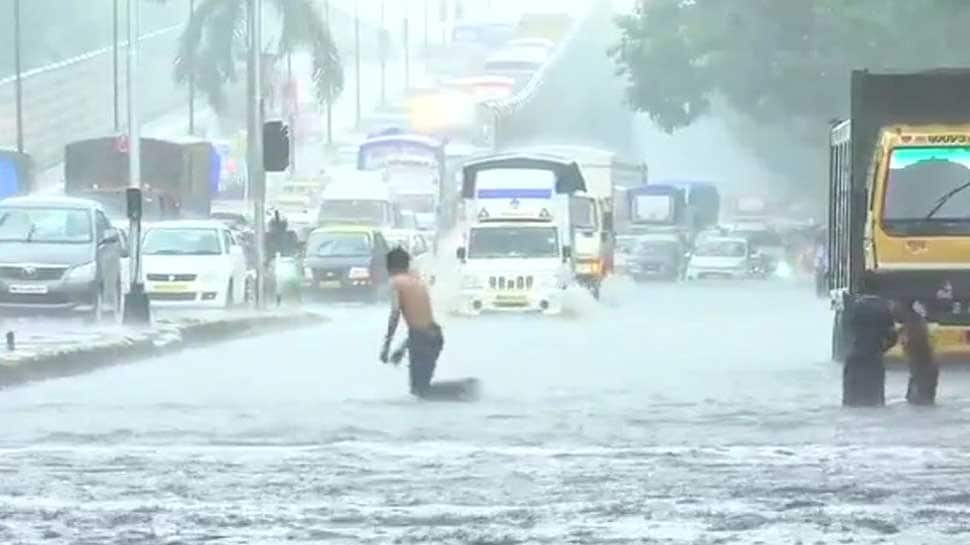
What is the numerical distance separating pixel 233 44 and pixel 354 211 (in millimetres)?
8406

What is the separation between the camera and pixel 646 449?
20.3 m

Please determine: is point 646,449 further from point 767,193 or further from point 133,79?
point 767,193

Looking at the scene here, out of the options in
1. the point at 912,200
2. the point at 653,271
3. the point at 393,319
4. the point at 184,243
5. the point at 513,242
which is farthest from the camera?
the point at 653,271

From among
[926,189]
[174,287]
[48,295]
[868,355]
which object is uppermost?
[926,189]

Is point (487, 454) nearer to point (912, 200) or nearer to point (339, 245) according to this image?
point (912, 200)

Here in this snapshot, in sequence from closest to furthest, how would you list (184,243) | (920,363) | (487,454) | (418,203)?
1. (487,454)
2. (920,363)
3. (184,243)
4. (418,203)

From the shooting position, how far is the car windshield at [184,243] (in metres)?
47.4

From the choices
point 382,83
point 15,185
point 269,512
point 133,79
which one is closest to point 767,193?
point 382,83

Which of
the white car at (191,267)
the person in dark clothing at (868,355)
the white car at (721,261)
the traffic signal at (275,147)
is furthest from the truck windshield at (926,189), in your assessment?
the white car at (721,261)

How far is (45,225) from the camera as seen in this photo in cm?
3991

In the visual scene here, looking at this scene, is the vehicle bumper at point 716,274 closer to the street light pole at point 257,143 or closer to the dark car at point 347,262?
the dark car at point 347,262

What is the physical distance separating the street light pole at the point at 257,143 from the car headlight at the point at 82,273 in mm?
7971

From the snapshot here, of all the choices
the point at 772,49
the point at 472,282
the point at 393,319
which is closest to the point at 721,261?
the point at 772,49

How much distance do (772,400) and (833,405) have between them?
97 centimetres
